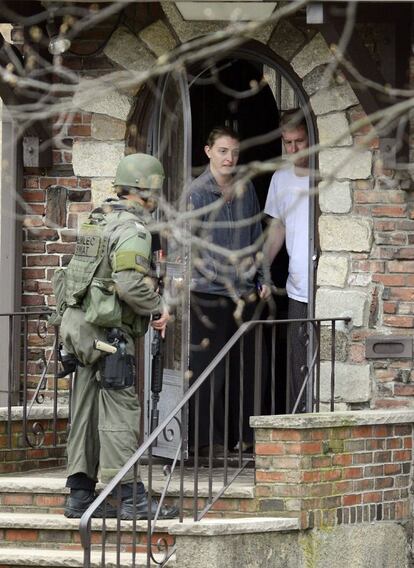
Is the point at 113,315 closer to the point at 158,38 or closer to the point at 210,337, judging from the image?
the point at 210,337

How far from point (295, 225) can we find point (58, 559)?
2.54 meters

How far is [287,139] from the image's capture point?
944 cm

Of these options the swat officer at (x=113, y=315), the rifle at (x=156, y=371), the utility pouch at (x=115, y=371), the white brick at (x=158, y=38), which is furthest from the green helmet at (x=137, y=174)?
the white brick at (x=158, y=38)

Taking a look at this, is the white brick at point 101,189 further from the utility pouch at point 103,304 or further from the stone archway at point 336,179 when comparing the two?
the utility pouch at point 103,304

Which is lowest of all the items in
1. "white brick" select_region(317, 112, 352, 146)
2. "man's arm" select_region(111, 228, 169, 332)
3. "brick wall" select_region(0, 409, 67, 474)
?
"brick wall" select_region(0, 409, 67, 474)

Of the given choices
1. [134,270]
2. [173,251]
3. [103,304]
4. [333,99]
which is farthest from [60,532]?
[333,99]

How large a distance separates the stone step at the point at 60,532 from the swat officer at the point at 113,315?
0.33ft

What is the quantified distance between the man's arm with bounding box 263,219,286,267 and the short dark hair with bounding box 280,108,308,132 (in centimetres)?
60

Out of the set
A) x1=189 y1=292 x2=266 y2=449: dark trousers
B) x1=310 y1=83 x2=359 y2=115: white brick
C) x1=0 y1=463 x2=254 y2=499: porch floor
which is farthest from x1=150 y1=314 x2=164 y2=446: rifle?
x1=310 y1=83 x2=359 y2=115: white brick

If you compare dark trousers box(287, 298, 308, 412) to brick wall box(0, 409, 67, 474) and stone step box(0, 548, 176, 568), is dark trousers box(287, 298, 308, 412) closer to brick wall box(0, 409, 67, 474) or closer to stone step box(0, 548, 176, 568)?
brick wall box(0, 409, 67, 474)

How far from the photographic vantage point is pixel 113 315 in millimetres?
8219

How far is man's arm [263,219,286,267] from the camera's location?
9711mm

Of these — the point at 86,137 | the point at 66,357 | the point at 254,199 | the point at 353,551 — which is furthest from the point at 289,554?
the point at 86,137

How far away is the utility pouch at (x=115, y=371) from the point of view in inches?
325
